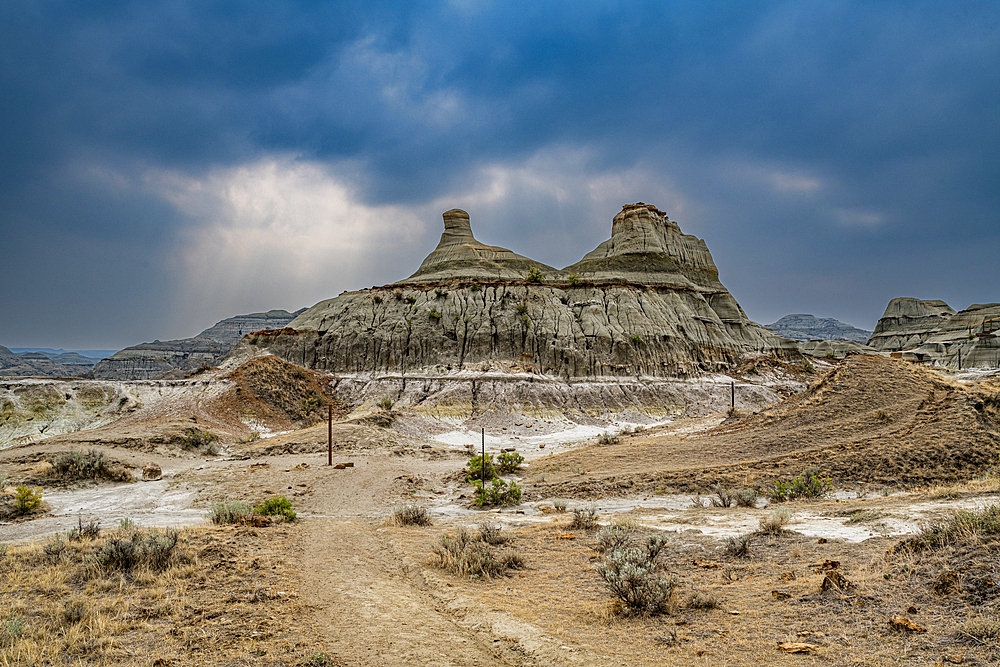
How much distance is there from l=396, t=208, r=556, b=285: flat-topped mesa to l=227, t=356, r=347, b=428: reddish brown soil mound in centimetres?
2285

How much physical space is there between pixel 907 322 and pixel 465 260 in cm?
9629

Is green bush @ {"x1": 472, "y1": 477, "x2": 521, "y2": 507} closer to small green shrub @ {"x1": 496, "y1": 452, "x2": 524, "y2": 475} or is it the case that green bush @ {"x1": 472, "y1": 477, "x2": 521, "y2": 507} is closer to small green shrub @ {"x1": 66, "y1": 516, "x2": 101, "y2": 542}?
small green shrub @ {"x1": 496, "y1": 452, "x2": 524, "y2": 475}

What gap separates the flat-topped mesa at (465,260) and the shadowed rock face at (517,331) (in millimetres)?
1407

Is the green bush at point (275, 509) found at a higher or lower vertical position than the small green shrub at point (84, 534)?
lower

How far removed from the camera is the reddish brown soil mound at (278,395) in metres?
35.8

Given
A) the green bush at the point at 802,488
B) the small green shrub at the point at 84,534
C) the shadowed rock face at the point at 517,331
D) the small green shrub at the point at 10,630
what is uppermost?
the shadowed rock face at the point at 517,331

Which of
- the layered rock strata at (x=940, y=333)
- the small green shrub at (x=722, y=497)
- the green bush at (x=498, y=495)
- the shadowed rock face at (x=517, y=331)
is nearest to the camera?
the small green shrub at (x=722, y=497)

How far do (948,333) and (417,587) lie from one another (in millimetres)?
114012

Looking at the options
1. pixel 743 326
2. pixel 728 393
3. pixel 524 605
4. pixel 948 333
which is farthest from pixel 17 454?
pixel 948 333

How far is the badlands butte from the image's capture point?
19.8 ft

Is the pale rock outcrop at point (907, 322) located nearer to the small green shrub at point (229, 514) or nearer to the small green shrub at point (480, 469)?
the small green shrub at point (480, 469)

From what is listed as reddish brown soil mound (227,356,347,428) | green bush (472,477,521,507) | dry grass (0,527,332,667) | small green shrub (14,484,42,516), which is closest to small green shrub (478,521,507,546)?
dry grass (0,527,332,667)

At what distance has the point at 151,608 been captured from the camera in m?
7.09

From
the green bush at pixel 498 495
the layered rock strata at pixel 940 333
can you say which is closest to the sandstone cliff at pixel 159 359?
the green bush at pixel 498 495
